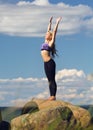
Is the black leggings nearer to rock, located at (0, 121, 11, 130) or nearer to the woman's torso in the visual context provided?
the woman's torso

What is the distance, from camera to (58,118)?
15.7 m

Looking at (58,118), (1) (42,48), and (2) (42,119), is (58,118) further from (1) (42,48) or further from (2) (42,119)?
(1) (42,48)

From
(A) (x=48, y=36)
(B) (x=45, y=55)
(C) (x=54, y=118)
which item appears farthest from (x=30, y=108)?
(A) (x=48, y=36)

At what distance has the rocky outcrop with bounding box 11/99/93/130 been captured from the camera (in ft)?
51.6

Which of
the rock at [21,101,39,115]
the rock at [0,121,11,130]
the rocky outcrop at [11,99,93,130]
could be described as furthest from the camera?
the rock at [21,101,39,115]

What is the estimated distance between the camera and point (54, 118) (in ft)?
51.6

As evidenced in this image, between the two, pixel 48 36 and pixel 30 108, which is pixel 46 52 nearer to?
pixel 48 36

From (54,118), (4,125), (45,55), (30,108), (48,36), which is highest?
(48,36)

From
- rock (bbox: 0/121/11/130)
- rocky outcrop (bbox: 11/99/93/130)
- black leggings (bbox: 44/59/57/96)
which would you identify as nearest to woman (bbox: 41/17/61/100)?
black leggings (bbox: 44/59/57/96)

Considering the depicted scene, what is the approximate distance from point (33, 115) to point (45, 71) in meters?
1.51

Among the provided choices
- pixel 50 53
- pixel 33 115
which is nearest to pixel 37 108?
pixel 33 115

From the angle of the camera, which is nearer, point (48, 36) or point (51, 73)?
point (51, 73)

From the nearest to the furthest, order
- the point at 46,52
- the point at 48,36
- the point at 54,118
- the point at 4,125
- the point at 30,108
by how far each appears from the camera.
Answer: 1. the point at 54,118
2. the point at 46,52
3. the point at 48,36
4. the point at 4,125
5. the point at 30,108

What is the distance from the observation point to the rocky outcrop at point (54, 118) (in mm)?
15734
